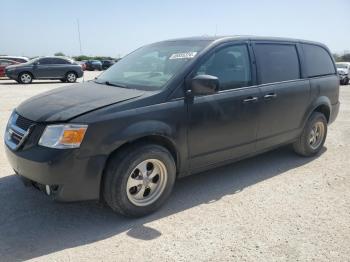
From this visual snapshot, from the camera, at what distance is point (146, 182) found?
367cm

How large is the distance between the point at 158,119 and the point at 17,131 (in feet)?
4.48

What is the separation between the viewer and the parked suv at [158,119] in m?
3.19

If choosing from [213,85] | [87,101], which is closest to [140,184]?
[87,101]

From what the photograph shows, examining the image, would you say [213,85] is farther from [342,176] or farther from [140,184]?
[342,176]

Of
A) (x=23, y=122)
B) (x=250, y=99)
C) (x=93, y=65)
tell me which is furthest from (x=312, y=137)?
(x=93, y=65)

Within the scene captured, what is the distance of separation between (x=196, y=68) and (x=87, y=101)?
121 cm

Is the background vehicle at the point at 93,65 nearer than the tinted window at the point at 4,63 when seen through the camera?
No

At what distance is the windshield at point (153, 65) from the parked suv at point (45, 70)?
1674cm

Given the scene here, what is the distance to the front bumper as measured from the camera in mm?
3096

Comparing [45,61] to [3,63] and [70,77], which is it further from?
[3,63]

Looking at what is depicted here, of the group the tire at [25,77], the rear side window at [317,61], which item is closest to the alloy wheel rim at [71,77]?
the tire at [25,77]

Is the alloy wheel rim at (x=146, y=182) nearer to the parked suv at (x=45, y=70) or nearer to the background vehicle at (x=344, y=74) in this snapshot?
the parked suv at (x=45, y=70)

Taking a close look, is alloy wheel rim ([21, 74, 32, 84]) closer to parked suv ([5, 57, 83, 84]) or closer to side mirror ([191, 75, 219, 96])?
parked suv ([5, 57, 83, 84])

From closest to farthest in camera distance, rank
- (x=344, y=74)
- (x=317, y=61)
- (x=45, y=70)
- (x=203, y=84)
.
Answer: (x=203, y=84), (x=317, y=61), (x=45, y=70), (x=344, y=74)
